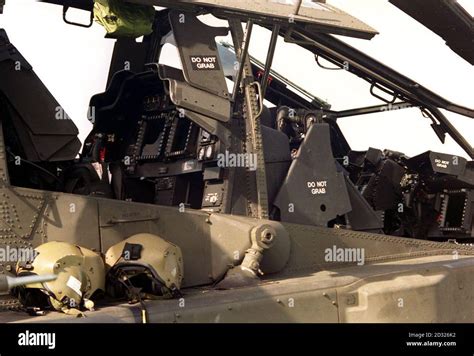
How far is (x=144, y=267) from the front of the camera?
4.47m

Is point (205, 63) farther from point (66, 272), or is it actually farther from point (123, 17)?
point (66, 272)

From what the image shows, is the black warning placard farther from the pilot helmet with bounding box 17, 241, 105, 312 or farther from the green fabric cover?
the pilot helmet with bounding box 17, 241, 105, 312

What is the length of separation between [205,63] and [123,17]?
69 centimetres

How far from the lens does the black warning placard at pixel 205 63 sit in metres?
5.44

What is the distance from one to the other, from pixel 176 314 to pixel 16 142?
77.3 inches

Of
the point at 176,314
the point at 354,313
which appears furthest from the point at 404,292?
the point at 176,314

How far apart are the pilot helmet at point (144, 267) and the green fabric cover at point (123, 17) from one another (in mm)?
1630

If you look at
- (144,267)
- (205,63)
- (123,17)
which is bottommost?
(144,267)

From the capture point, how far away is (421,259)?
6219 millimetres

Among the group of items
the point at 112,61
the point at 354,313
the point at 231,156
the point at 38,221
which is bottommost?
the point at 354,313

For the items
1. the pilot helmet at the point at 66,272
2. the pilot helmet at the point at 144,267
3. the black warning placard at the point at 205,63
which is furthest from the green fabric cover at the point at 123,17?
the pilot helmet at the point at 66,272

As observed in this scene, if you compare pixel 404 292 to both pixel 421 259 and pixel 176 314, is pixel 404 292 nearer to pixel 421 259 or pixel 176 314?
pixel 421 259

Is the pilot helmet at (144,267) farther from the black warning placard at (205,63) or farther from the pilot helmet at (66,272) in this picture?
the black warning placard at (205,63)

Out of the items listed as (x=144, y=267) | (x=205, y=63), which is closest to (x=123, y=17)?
(x=205, y=63)
